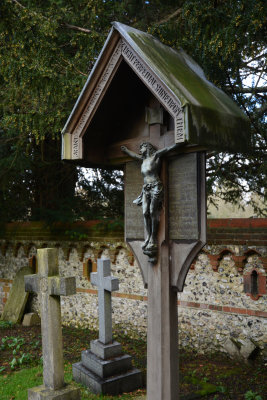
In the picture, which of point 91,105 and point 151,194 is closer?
point 151,194

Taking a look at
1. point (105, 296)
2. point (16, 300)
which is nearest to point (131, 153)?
point (105, 296)

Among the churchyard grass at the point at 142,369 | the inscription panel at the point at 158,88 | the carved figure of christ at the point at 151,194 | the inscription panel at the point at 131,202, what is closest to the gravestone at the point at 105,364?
the churchyard grass at the point at 142,369

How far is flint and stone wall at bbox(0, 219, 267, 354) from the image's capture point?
6582mm

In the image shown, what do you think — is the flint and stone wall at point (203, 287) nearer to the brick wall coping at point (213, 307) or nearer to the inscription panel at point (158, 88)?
the brick wall coping at point (213, 307)

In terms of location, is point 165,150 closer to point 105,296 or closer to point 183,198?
point 183,198

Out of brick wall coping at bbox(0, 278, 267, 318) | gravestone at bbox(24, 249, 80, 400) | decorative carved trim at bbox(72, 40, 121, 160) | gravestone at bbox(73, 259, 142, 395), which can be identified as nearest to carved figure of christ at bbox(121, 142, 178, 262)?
decorative carved trim at bbox(72, 40, 121, 160)

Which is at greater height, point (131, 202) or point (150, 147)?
point (150, 147)

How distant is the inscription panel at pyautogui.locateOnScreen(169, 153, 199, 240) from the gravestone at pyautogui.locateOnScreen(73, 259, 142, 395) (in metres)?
3.05

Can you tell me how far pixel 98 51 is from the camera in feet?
21.5

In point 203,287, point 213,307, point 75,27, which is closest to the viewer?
point 75,27

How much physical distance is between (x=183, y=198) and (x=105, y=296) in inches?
134

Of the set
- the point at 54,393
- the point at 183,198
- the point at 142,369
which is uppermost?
the point at 183,198

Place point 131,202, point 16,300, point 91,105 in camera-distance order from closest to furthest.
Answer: point 91,105
point 131,202
point 16,300

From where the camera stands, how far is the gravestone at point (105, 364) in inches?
221
